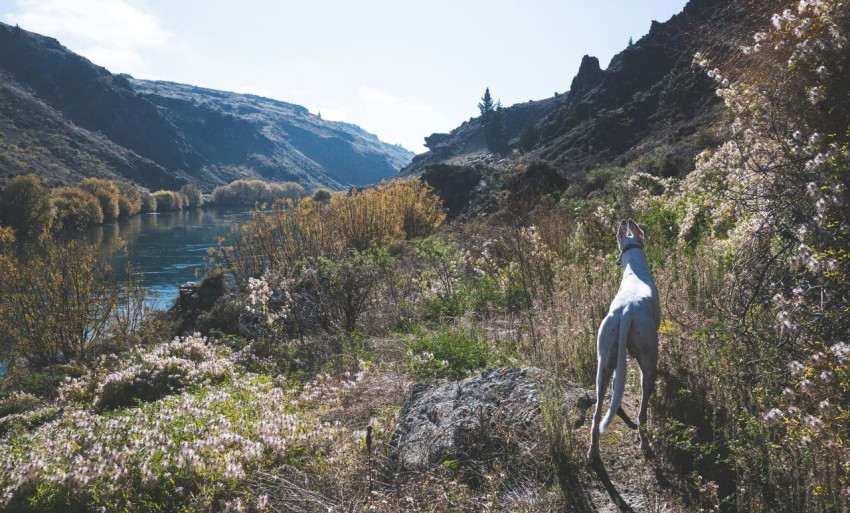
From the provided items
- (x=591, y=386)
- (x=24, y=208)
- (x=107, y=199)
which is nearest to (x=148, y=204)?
(x=107, y=199)

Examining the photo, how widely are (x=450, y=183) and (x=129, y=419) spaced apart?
27.0m

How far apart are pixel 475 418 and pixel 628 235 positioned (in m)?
1.66

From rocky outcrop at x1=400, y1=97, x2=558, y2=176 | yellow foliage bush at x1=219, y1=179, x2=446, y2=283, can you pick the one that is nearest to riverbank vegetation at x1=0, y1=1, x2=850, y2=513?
yellow foliage bush at x1=219, y1=179, x2=446, y2=283

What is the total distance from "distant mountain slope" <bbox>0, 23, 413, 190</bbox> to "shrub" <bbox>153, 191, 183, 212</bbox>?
12.7m

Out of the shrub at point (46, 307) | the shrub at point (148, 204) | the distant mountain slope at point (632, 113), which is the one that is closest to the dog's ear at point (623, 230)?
the shrub at point (46, 307)

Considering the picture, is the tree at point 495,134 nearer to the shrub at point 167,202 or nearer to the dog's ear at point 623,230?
the shrub at point 167,202

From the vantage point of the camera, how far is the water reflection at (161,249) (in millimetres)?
20356

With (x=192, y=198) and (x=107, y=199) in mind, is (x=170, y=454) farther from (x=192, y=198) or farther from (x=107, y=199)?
(x=192, y=198)

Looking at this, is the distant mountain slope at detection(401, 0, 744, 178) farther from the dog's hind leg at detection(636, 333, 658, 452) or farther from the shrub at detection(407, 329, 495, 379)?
the dog's hind leg at detection(636, 333, 658, 452)

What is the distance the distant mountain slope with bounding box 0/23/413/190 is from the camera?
273ft

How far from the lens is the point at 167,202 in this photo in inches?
2931

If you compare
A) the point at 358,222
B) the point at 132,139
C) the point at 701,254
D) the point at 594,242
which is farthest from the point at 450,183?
the point at 132,139

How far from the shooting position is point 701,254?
572cm

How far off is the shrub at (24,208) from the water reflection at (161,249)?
344cm
